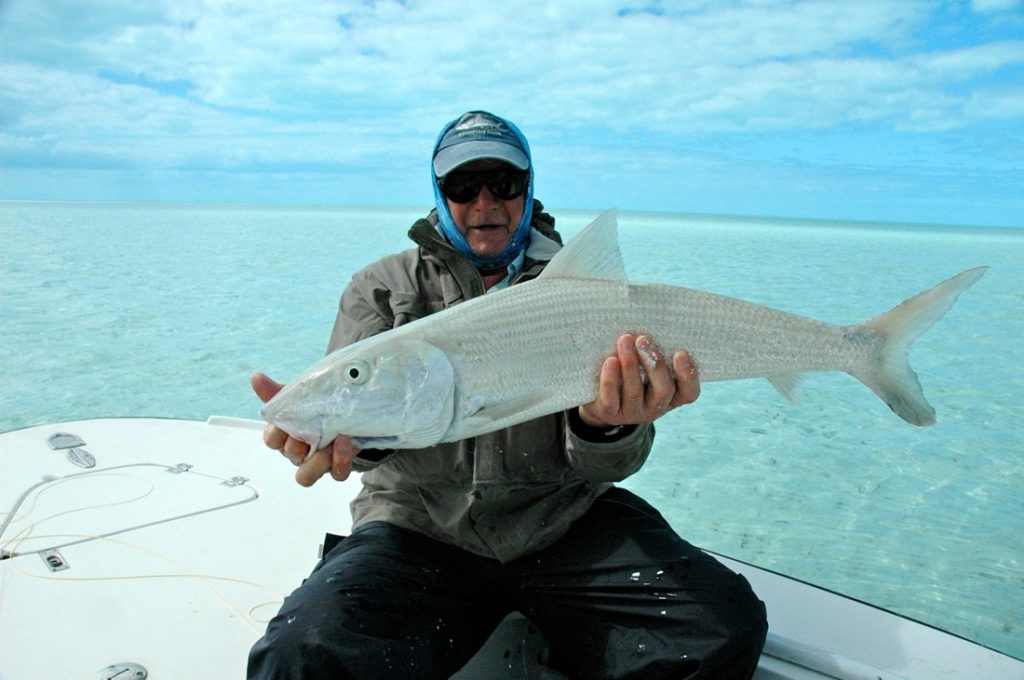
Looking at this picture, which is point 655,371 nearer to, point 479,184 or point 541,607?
point 541,607

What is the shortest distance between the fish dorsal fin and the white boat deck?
54.0 inches

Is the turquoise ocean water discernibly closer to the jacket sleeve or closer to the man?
the man

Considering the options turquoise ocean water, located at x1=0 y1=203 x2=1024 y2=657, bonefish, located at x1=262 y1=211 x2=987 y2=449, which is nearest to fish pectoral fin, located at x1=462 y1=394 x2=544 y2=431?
bonefish, located at x1=262 y1=211 x2=987 y2=449

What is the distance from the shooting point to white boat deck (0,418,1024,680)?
7.84 ft

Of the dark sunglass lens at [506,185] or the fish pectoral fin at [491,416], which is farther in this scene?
the dark sunglass lens at [506,185]

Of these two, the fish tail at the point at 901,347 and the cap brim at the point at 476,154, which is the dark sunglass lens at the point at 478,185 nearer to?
the cap brim at the point at 476,154

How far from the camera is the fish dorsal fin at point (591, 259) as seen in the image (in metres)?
2.23

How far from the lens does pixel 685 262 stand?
27.6 m

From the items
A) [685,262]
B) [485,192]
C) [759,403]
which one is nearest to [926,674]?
[485,192]

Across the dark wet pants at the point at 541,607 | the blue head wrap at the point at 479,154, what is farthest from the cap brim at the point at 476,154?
the dark wet pants at the point at 541,607

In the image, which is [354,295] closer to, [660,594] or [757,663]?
[660,594]

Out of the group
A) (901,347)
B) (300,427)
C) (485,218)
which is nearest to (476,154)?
(485,218)

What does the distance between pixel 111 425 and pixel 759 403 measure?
7.08 meters

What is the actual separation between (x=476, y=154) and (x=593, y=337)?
113 cm
